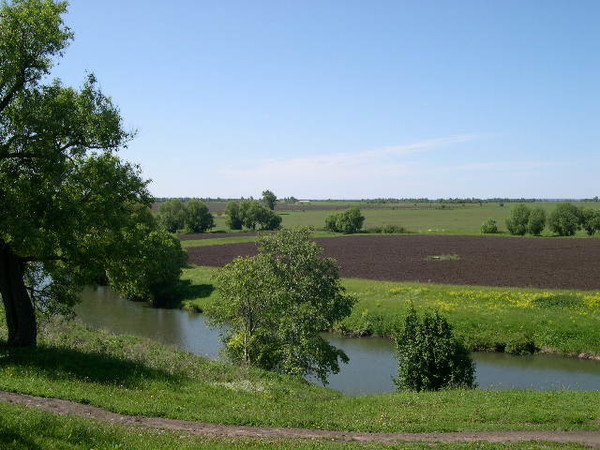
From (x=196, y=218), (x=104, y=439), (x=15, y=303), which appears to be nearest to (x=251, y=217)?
(x=196, y=218)

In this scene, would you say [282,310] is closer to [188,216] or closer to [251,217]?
[188,216]

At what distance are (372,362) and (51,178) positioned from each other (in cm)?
2739

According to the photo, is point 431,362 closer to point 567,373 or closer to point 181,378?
point 181,378

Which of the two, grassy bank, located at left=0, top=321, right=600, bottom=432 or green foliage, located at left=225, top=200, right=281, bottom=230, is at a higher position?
green foliage, located at left=225, top=200, right=281, bottom=230

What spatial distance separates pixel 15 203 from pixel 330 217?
5382 inches

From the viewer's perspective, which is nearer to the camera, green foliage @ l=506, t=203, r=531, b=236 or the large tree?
the large tree

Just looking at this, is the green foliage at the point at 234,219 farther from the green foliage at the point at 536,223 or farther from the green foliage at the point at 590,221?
the green foliage at the point at 590,221

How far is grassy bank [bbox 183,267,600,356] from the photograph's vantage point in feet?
136

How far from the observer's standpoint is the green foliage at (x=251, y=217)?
15238cm

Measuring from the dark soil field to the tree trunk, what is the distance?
5194cm

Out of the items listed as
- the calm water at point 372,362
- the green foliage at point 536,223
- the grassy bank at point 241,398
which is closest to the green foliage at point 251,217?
the green foliage at point 536,223

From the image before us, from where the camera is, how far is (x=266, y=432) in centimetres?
1470

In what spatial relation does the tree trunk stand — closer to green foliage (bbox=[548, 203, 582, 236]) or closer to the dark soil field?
the dark soil field

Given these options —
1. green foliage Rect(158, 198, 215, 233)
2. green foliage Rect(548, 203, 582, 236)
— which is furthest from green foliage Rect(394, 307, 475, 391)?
green foliage Rect(158, 198, 215, 233)
